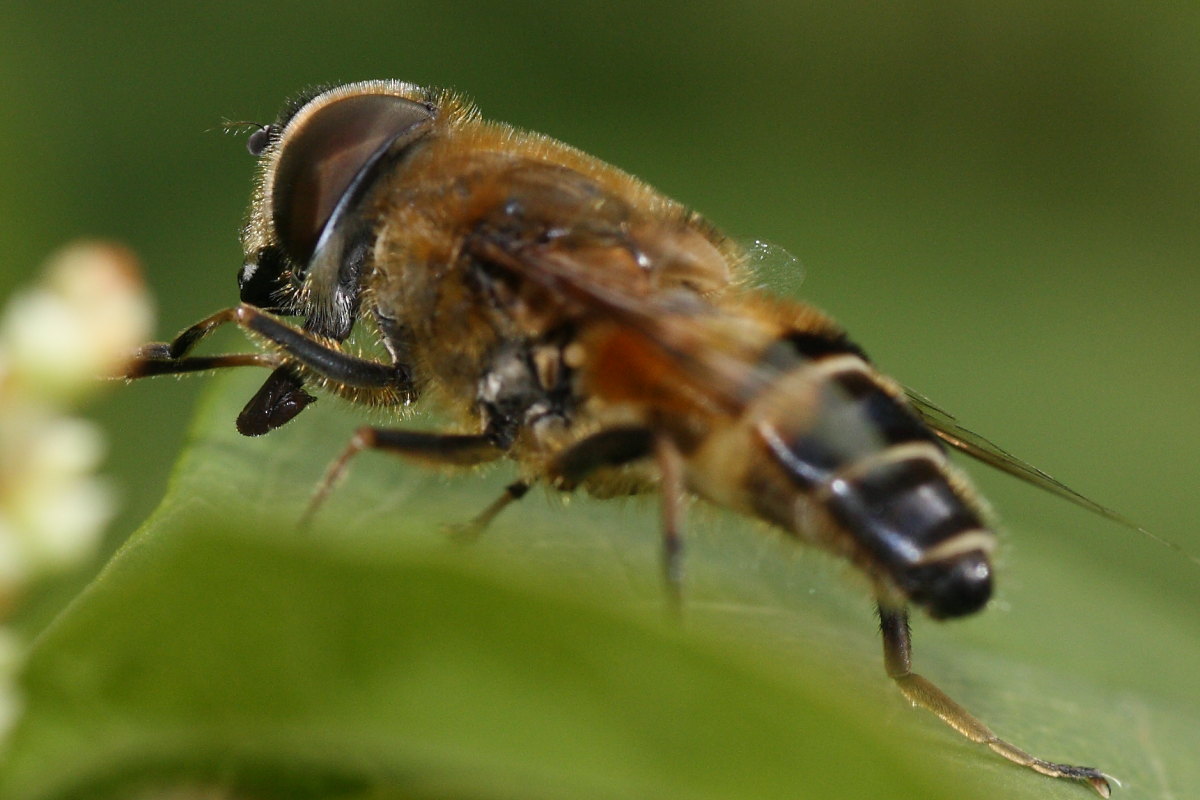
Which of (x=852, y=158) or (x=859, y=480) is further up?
(x=859, y=480)

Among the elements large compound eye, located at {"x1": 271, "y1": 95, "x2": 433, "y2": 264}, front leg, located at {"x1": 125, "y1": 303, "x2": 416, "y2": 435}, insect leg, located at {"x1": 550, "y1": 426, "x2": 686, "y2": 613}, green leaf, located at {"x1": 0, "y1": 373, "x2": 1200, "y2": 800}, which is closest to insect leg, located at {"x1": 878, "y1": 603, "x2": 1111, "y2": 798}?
insect leg, located at {"x1": 550, "y1": 426, "x2": 686, "y2": 613}

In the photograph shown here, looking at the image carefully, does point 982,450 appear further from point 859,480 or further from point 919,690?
point 859,480

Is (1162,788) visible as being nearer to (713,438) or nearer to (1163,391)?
(713,438)

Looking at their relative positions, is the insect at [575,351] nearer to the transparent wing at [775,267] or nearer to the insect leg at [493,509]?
the insect leg at [493,509]

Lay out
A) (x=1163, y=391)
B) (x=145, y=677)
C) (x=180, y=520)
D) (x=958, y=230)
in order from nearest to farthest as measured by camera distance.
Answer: (x=145, y=677) → (x=180, y=520) → (x=1163, y=391) → (x=958, y=230)

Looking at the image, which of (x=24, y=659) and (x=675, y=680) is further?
(x=24, y=659)

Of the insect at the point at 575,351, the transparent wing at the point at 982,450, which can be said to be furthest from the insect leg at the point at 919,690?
the transparent wing at the point at 982,450

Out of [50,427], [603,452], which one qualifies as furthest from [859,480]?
[50,427]

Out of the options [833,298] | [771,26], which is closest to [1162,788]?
[833,298]

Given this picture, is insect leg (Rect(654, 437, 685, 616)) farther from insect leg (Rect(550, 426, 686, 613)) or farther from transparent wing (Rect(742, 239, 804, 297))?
transparent wing (Rect(742, 239, 804, 297))
